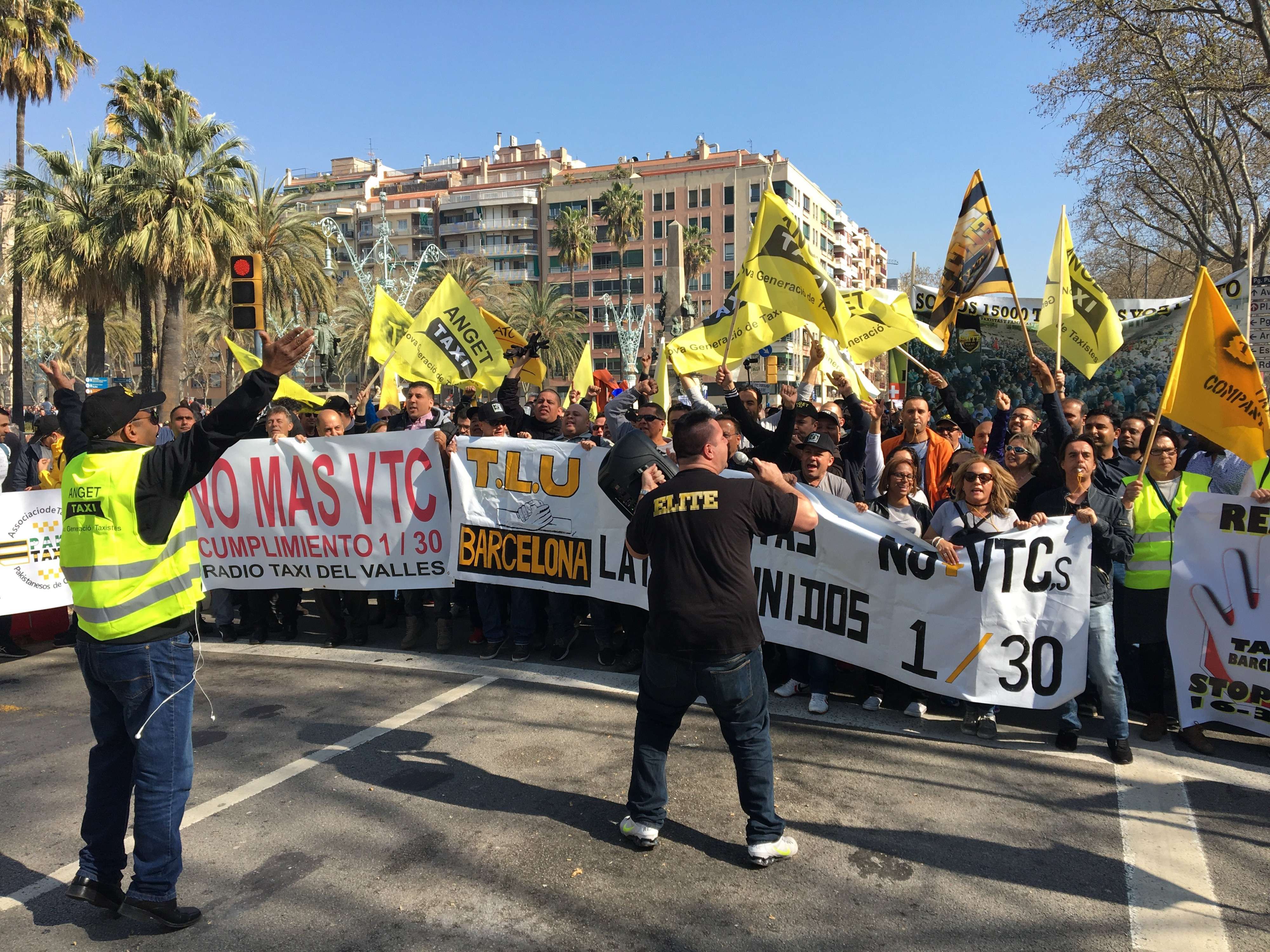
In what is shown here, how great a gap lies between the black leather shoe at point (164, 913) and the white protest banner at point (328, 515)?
3982 millimetres

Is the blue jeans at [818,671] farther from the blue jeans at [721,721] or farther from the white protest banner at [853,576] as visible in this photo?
the blue jeans at [721,721]

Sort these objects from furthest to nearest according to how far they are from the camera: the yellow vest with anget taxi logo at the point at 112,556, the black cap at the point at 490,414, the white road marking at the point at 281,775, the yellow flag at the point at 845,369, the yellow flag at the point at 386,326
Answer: the yellow flag at the point at 386,326
the yellow flag at the point at 845,369
the black cap at the point at 490,414
the white road marking at the point at 281,775
the yellow vest with anget taxi logo at the point at 112,556

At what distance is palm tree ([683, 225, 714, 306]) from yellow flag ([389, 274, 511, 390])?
6659 cm

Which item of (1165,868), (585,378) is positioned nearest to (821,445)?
(1165,868)

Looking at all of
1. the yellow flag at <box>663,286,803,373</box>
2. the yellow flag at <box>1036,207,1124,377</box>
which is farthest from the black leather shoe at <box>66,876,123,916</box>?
the yellow flag at <box>1036,207,1124,377</box>

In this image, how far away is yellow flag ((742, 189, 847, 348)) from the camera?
7570 mm

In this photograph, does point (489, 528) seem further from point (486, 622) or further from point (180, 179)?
point (180, 179)

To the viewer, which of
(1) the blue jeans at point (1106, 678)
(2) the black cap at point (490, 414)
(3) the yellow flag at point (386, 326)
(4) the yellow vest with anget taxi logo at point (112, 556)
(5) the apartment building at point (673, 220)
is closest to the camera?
(4) the yellow vest with anget taxi logo at point (112, 556)

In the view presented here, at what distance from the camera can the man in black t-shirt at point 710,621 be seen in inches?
154

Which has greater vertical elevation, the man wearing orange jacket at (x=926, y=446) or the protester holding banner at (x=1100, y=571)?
the man wearing orange jacket at (x=926, y=446)

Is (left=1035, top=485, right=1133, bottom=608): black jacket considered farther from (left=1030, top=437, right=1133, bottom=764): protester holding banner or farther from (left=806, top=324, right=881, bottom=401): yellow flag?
(left=806, top=324, right=881, bottom=401): yellow flag

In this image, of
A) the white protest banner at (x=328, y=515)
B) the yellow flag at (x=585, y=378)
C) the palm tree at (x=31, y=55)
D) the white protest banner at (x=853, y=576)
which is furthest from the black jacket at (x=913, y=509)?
the palm tree at (x=31, y=55)

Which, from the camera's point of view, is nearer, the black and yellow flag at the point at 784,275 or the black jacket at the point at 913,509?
the black jacket at the point at 913,509

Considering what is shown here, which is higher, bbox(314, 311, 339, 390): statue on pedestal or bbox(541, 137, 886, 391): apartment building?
bbox(541, 137, 886, 391): apartment building
